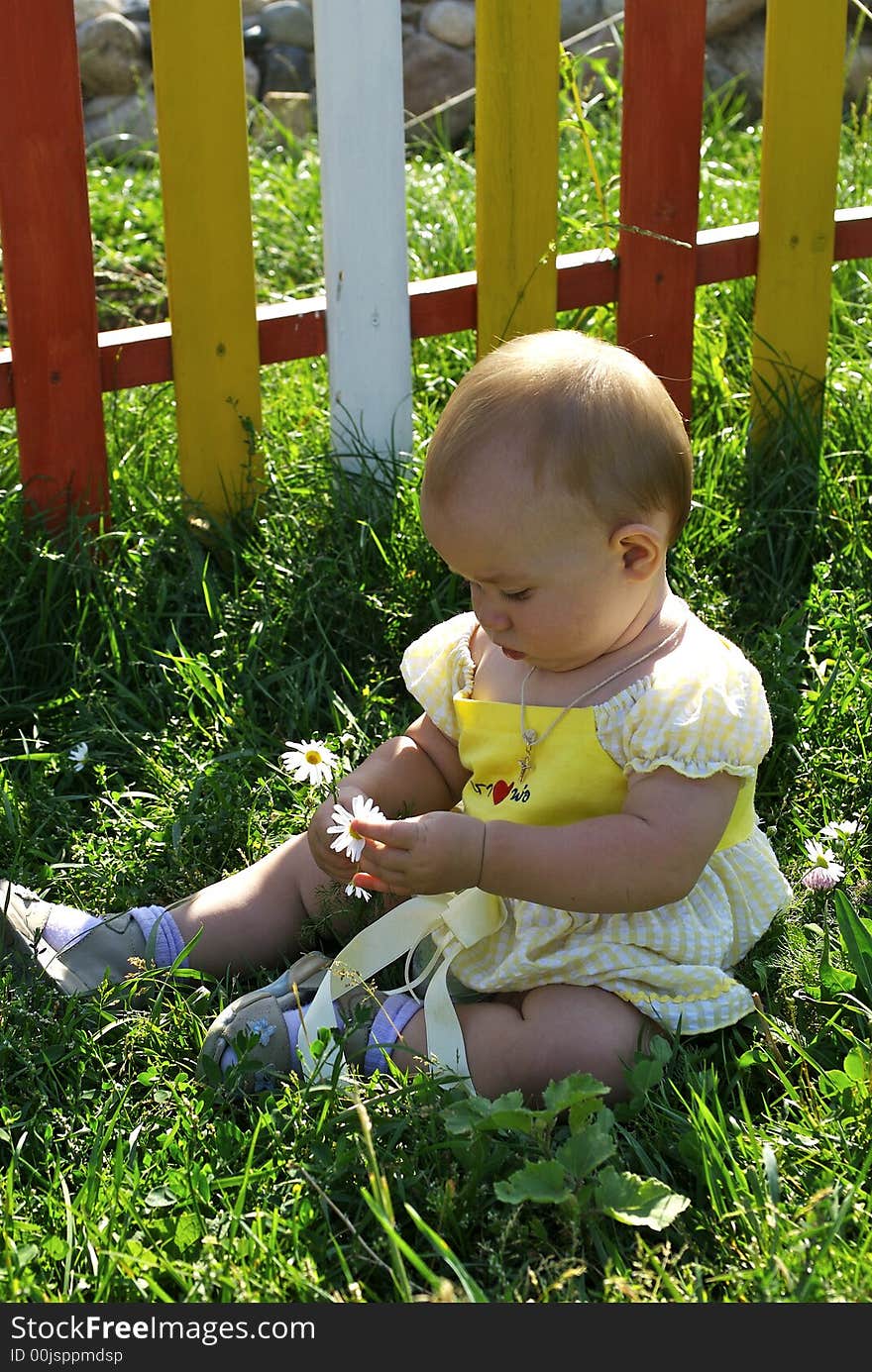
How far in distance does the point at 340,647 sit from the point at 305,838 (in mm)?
648

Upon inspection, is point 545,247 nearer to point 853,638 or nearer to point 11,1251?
point 853,638

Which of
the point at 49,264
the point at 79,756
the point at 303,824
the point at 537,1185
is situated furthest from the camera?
the point at 49,264

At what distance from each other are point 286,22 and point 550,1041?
515 cm

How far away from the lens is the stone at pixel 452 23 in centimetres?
610

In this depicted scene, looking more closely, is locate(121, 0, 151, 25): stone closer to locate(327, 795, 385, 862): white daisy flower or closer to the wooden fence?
the wooden fence

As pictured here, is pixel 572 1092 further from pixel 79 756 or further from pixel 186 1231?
pixel 79 756

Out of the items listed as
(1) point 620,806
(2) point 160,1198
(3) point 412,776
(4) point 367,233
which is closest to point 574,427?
(1) point 620,806

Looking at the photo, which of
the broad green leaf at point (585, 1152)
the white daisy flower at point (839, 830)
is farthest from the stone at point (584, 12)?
the broad green leaf at point (585, 1152)

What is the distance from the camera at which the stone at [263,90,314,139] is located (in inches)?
225

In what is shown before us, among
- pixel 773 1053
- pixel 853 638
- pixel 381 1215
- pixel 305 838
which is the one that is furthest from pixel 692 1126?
pixel 853 638

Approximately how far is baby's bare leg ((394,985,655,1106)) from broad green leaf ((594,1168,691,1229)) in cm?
26

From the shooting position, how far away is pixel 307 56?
607 cm

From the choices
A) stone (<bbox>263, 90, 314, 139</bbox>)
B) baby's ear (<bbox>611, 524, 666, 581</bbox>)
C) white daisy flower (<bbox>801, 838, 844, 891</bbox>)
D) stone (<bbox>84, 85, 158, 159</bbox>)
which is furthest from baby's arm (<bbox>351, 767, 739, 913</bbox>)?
stone (<bbox>263, 90, 314, 139</bbox>)

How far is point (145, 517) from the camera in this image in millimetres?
3062
